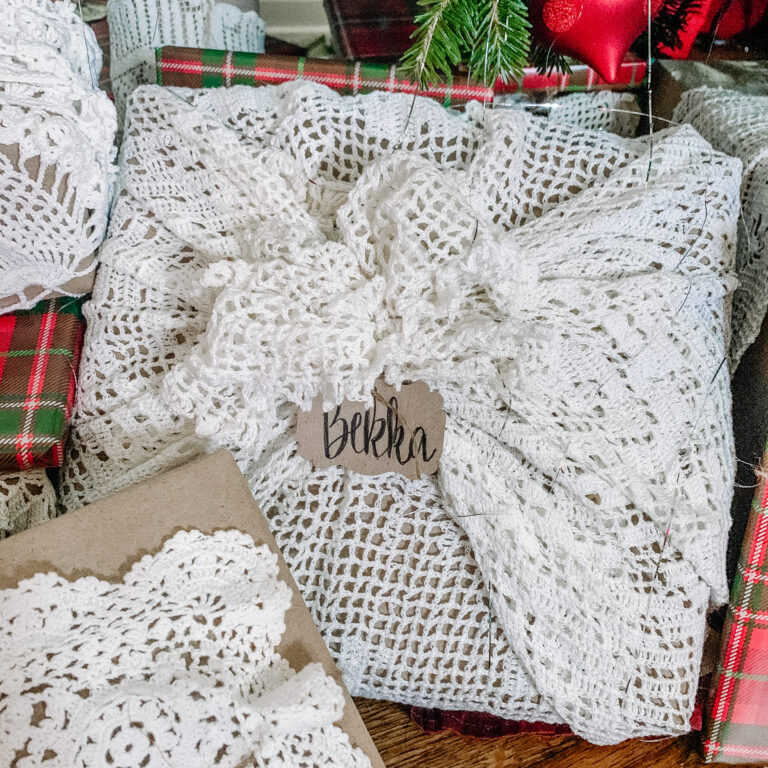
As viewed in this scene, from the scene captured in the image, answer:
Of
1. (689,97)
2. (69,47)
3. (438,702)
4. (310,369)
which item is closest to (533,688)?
(438,702)

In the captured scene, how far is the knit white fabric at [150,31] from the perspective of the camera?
2.69ft

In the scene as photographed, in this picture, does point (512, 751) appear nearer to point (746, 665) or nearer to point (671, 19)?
point (746, 665)

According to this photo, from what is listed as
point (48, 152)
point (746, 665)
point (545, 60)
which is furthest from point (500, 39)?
point (746, 665)

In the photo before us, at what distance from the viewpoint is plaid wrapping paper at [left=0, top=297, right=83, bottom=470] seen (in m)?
0.64

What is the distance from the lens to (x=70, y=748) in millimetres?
463

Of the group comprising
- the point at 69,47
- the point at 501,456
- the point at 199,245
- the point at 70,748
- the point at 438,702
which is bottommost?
the point at 438,702

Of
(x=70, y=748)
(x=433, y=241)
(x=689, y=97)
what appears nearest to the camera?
(x=70, y=748)

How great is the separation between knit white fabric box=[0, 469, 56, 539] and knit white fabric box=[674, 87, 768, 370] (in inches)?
26.7

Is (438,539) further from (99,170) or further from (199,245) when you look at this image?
(99,170)

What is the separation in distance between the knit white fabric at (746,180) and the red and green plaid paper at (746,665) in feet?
0.48

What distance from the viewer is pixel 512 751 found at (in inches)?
28.3

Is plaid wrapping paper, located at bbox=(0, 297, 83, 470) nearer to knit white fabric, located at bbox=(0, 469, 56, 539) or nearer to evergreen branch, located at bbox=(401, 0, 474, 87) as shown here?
knit white fabric, located at bbox=(0, 469, 56, 539)

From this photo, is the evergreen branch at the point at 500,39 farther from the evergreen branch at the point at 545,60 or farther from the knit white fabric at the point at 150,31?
the knit white fabric at the point at 150,31

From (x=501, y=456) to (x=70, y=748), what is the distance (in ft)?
1.33
